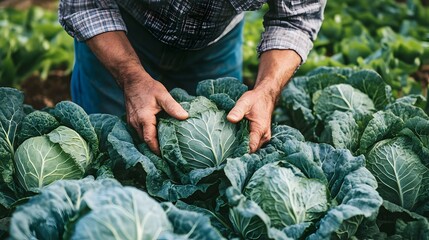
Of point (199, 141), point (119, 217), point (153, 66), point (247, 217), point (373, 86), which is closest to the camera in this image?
point (119, 217)

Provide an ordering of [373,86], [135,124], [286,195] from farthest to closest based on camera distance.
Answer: [373,86] → [135,124] → [286,195]

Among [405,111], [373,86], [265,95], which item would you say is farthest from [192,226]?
[373,86]

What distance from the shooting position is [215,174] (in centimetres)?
267

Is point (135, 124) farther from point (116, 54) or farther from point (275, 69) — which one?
point (275, 69)

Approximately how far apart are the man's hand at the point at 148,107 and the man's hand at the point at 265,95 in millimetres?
284

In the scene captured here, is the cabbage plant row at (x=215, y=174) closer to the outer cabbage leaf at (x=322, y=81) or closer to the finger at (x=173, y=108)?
the finger at (x=173, y=108)

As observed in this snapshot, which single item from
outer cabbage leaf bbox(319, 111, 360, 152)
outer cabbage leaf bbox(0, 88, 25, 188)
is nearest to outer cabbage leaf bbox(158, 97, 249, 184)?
outer cabbage leaf bbox(319, 111, 360, 152)

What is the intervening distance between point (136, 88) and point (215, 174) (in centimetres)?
61

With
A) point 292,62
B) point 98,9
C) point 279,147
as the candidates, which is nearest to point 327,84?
point 292,62

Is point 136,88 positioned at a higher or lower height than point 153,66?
higher

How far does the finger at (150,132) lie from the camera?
2771 mm

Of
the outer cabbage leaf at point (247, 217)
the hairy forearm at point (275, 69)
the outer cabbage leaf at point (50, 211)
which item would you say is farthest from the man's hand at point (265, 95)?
the outer cabbage leaf at point (50, 211)

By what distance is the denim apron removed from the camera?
141 inches

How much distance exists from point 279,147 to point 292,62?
540 millimetres
